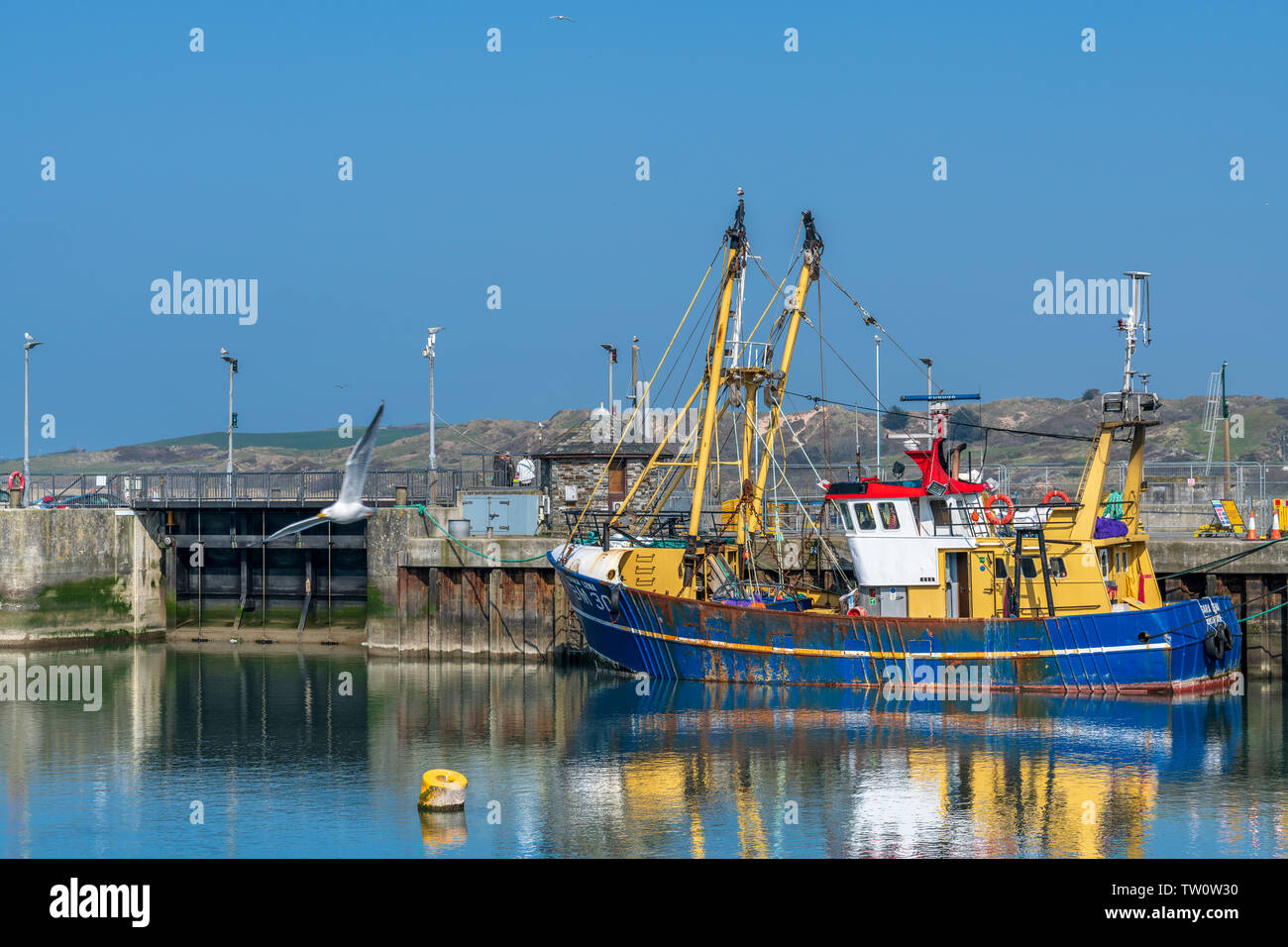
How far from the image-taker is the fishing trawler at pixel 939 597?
109ft

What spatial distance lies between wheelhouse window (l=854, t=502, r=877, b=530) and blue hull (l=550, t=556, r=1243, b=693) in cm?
244

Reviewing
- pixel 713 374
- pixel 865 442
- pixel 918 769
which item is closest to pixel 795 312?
pixel 713 374

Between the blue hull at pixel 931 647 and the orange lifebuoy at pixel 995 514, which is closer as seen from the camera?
the blue hull at pixel 931 647

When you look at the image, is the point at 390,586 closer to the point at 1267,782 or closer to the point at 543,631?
the point at 543,631

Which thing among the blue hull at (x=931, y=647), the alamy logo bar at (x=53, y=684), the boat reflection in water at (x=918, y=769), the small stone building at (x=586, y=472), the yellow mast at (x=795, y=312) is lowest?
the boat reflection in water at (x=918, y=769)

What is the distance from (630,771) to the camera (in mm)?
26734

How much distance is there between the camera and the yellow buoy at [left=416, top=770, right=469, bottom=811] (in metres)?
23.5

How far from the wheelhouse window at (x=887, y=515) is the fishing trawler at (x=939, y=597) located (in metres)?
0.03

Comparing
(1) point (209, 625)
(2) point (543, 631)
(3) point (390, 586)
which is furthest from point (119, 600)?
(2) point (543, 631)

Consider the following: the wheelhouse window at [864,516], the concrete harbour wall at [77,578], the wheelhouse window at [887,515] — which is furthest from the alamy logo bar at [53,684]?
the wheelhouse window at [887,515]

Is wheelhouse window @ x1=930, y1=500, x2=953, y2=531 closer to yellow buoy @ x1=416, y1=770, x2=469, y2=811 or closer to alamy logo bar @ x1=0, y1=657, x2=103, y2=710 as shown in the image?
yellow buoy @ x1=416, y1=770, x2=469, y2=811

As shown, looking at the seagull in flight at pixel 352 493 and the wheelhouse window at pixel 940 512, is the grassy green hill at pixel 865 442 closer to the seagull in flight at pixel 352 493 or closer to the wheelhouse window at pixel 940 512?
the wheelhouse window at pixel 940 512
